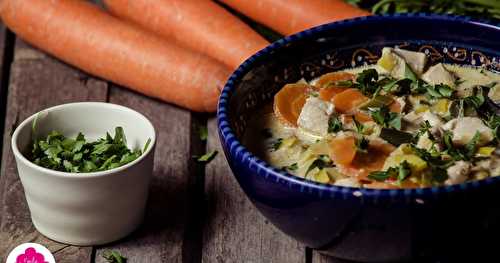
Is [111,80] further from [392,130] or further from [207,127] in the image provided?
[392,130]

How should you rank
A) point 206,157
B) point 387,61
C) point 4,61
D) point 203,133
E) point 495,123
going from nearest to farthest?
point 495,123, point 387,61, point 206,157, point 203,133, point 4,61

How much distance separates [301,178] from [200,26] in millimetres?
1518

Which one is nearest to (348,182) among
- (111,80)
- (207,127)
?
(207,127)

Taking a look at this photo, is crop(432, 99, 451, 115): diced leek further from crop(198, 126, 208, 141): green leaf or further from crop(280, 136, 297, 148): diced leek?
crop(198, 126, 208, 141): green leaf

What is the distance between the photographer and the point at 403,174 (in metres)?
2.47

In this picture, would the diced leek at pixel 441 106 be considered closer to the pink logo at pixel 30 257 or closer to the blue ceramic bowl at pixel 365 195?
the blue ceramic bowl at pixel 365 195

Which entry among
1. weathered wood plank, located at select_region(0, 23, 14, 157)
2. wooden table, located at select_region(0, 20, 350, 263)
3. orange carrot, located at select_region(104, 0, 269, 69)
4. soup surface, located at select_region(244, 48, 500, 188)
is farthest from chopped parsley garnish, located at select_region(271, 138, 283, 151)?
weathered wood plank, located at select_region(0, 23, 14, 157)

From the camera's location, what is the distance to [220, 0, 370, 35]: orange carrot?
381 cm

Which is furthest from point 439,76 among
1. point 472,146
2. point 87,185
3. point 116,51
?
point 116,51

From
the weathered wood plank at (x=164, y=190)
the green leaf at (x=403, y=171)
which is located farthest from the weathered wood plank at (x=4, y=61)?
the green leaf at (x=403, y=171)

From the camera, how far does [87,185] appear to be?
110 inches

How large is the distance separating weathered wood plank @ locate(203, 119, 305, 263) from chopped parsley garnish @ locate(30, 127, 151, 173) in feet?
1.10

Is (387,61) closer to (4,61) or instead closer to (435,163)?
(435,163)

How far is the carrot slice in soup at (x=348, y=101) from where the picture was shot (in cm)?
288
